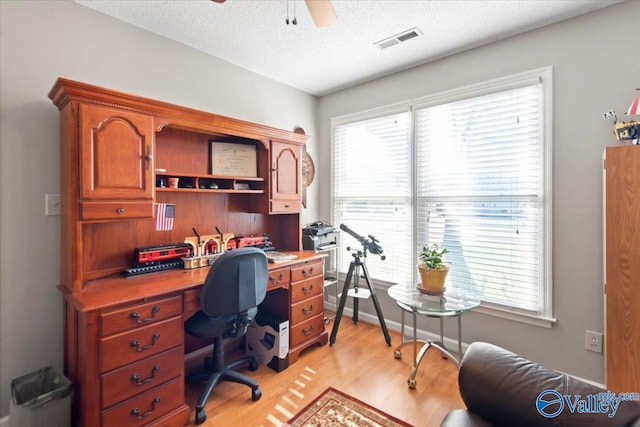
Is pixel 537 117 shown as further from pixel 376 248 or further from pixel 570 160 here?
pixel 376 248

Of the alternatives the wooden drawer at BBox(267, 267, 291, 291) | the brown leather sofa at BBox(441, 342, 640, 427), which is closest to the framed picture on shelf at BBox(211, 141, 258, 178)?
the wooden drawer at BBox(267, 267, 291, 291)

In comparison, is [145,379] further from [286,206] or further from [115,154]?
[286,206]

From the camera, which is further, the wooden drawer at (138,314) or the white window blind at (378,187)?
the white window blind at (378,187)

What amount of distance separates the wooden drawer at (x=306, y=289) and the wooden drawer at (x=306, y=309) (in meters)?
0.04

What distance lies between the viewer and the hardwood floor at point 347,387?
1842 millimetres

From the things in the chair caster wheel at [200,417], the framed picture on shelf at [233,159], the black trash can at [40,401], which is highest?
the framed picture on shelf at [233,159]

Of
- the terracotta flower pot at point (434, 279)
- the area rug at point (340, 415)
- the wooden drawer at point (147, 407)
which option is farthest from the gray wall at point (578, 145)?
the wooden drawer at point (147, 407)

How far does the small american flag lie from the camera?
2.09 metres

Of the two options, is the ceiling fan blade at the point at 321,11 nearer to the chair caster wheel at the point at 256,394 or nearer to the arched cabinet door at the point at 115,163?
the arched cabinet door at the point at 115,163

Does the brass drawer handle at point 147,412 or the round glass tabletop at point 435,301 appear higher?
the round glass tabletop at point 435,301

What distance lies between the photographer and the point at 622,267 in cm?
167

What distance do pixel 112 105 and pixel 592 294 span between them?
328 centimetres

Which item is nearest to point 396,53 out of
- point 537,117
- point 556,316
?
point 537,117

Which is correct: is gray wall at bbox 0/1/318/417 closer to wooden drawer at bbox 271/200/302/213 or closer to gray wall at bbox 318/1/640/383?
wooden drawer at bbox 271/200/302/213
